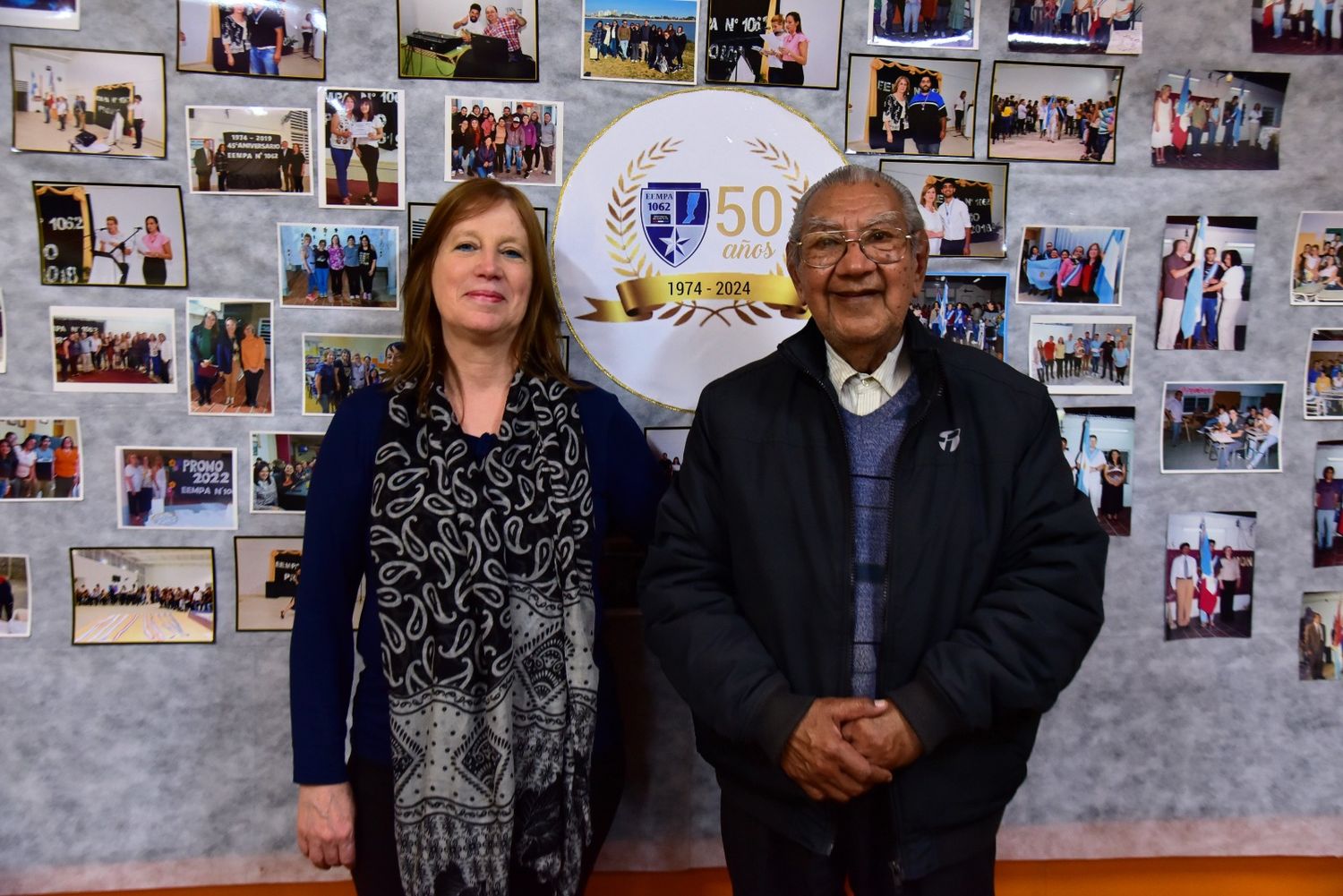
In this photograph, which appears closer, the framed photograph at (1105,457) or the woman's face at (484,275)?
the woman's face at (484,275)

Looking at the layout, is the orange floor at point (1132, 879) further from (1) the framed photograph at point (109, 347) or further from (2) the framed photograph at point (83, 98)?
(2) the framed photograph at point (83, 98)

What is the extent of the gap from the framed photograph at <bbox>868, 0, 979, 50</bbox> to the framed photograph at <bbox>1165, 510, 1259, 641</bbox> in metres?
1.12

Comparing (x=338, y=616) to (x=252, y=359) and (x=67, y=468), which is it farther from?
(x=67, y=468)

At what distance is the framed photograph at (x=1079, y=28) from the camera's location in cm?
166

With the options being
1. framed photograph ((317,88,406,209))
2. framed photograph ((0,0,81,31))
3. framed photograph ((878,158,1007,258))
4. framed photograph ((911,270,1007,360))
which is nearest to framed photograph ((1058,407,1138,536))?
framed photograph ((911,270,1007,360))

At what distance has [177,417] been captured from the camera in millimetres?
1600

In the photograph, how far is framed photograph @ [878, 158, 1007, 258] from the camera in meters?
1.66

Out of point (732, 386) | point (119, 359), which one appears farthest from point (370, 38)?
point (732, 386)

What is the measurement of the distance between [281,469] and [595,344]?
2.20 ft

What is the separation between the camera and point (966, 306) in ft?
5.54

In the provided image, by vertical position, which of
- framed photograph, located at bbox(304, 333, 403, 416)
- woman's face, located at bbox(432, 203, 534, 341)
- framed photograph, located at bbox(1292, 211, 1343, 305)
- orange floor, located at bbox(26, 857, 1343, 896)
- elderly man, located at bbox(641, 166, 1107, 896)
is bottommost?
orange floor, located at bbox(26, 857, 1343, 896)

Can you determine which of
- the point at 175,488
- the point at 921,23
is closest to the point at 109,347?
the point at 175,488

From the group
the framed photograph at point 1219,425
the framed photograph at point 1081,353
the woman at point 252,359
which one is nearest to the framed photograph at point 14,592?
the woman at point 252,359

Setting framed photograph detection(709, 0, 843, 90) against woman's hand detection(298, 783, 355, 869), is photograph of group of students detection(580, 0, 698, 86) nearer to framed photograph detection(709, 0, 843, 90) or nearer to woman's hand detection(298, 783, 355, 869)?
framed photograph detection(709, 0, 843, 90)
